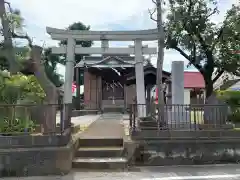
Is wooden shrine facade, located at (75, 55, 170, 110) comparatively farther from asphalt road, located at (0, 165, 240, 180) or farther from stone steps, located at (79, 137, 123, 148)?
asphalt road, located at (0, 165, 240, 180)

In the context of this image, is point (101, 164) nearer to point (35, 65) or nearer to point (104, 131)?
point (35, 65)

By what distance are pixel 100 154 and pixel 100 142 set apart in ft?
2.53

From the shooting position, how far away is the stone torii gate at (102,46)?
12.6 m

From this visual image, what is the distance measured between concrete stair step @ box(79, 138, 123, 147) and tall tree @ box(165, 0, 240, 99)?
583 cm

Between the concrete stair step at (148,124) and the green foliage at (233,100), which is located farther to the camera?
the green foliage at (233,100)

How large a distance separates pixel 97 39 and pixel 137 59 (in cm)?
177

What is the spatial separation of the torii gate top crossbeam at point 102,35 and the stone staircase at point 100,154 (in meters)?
Answer: 4.71

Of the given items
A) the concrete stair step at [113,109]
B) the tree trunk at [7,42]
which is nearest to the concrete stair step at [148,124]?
the tree trunk at [7,42]

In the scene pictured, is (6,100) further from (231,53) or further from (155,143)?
(231,53)

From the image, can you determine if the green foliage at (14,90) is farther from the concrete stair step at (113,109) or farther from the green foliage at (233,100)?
the concrete stair step at (113,109)

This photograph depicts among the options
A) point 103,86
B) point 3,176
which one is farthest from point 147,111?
point 103,86

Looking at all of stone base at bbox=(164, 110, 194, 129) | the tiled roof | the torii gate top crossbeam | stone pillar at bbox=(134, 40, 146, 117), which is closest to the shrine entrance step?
stone base at bbox=(164, 110, 194, 129)

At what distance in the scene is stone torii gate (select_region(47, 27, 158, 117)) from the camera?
12.6 meters

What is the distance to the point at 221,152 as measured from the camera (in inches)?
Result: 351
